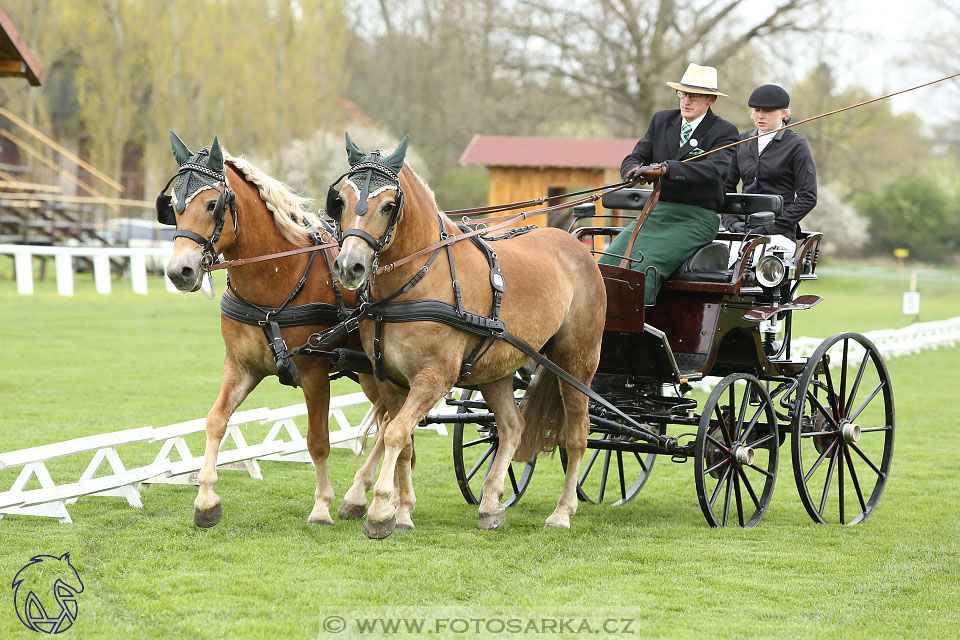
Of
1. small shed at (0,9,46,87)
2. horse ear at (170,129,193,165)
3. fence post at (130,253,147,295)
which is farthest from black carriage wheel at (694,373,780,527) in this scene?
fence post at (130,253,147,295)

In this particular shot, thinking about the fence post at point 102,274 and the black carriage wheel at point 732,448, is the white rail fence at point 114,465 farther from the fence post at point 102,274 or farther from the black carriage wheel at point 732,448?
the fence post at point 102,274

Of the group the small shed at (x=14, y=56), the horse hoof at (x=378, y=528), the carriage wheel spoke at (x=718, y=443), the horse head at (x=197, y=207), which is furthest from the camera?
the small shed at (x=14, y=56)

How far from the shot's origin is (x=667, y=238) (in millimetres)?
6621

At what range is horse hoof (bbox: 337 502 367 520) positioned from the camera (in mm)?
6188

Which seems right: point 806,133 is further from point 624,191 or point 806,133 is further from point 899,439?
point 624,191

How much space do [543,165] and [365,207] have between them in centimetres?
1616

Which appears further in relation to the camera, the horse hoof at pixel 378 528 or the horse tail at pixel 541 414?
the horse tail at pixel 541 414

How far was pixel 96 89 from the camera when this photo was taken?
34219 mm

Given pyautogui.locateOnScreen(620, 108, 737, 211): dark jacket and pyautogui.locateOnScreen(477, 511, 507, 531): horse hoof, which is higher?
pyautogui.locateOnScreen(620, 108, 737, 211): dark jacket

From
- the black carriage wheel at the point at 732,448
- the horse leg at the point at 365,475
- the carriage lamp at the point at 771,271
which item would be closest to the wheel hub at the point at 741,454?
the black carriage wheel at the point at 732,448

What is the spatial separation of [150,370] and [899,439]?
8567 millimetres

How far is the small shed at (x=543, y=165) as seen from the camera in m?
20.7

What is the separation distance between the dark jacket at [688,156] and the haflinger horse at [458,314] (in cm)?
72

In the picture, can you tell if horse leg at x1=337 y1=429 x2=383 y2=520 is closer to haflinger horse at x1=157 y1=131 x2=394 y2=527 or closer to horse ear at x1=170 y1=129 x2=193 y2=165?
haflinger horse at x1=157 y1=131 x2=394 y2=527
